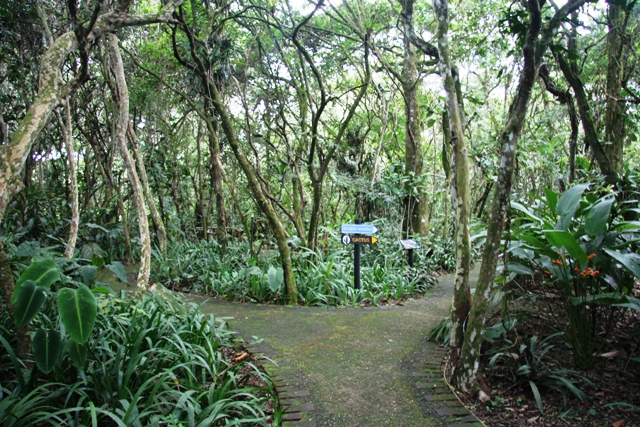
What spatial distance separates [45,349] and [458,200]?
9.40ft

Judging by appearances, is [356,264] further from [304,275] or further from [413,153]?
[413,153]

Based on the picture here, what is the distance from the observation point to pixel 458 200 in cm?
340

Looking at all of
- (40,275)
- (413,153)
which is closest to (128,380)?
(40,275)

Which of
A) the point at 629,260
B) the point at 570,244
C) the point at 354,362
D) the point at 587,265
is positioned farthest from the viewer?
the point at 354,362

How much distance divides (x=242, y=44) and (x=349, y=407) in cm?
840

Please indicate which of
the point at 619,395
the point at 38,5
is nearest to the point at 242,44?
the point at 38,5

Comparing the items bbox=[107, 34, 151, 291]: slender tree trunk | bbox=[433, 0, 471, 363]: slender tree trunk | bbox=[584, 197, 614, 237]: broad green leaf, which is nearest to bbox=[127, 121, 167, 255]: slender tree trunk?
bbox=[107, 34, 151, 291]: slender tree trunk

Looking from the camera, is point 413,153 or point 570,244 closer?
point 570,244

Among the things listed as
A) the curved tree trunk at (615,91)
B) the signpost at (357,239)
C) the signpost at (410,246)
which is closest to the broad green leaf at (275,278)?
the signpost at (357,239)

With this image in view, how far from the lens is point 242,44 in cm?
947

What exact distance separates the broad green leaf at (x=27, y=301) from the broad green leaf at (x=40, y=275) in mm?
29

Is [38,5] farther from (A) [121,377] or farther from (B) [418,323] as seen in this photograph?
(B) [418,323]

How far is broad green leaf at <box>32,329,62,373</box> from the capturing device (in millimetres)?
2334

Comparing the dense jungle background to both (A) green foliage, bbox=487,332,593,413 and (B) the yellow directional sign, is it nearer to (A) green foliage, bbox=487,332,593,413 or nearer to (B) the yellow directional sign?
(A) green foliage, bbox=487,332,593,413
